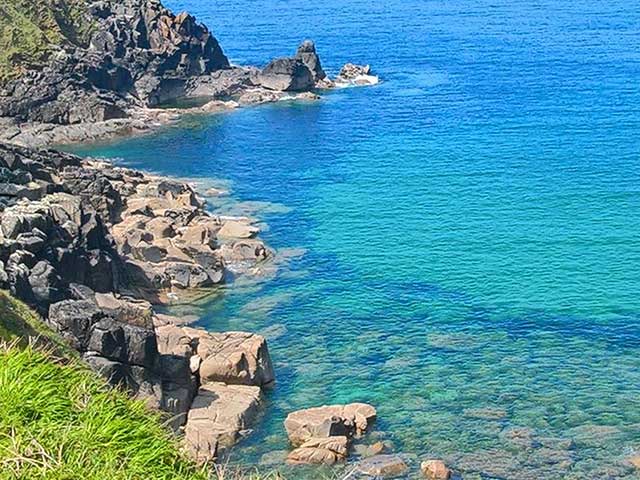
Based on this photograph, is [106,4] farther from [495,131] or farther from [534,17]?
[534,17]

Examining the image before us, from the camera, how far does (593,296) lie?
5869 centimetres

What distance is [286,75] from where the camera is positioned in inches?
4975

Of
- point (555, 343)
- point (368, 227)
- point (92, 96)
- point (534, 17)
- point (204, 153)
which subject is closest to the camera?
point (555, 343)

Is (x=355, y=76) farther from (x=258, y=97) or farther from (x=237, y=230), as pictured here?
(x=237, y=230)

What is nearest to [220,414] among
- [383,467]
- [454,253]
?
[383,467]

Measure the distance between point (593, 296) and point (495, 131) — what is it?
46747mm

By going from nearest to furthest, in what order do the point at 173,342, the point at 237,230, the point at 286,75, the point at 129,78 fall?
the point at 173,342
the point at 237,230
the point at 129,78
the point at 286,75

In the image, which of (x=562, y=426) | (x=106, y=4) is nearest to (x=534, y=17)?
(x=106, y=4)

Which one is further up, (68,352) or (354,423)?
(68,352)

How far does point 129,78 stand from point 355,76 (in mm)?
33111

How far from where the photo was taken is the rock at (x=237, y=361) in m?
45.3

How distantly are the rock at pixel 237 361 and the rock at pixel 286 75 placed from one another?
8255 cm

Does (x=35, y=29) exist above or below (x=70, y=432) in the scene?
below

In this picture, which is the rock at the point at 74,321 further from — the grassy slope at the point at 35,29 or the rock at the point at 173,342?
the grassy slope at the point at 35,29
